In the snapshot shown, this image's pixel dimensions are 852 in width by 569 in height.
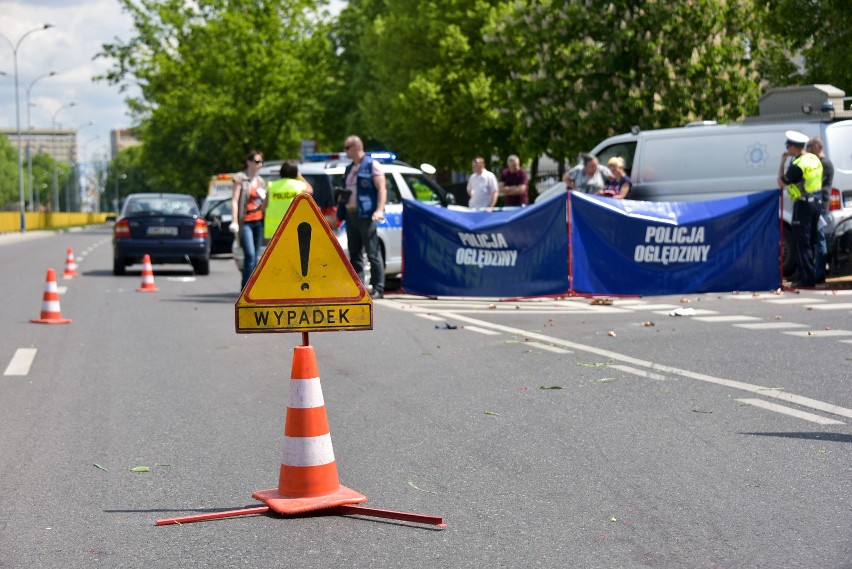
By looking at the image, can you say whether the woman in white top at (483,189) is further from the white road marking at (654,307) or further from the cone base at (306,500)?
the cone base at (306,500)

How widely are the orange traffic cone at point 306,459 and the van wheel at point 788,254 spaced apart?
1415cm

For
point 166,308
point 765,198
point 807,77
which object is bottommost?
point 166,308

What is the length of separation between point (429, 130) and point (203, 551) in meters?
44.4

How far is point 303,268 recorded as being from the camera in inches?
237

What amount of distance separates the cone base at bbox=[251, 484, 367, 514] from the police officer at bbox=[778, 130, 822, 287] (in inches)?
510

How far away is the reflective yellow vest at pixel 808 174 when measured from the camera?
17.6m

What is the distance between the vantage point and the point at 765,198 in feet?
58.1

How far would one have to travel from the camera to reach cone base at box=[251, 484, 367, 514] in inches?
218

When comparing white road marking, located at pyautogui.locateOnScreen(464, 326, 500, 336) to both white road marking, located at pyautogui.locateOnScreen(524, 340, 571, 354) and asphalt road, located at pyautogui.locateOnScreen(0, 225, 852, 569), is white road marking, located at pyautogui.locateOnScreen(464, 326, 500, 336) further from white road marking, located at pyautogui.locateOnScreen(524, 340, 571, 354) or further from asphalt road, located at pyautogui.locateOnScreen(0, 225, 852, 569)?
white road marking, located at pyautogui.locateOnScreen(524, 340, 571, 354)

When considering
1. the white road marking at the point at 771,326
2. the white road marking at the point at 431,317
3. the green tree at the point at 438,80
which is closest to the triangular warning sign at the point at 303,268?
the white road marking at the point at 771,326

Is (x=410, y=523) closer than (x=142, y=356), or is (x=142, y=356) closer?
(x=410, y=523)

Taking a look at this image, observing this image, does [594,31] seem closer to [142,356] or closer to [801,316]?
[801,316]

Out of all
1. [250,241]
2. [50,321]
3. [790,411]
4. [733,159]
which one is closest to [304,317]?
[790,411]

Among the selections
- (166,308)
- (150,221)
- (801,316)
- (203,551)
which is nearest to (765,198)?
(801,316)
